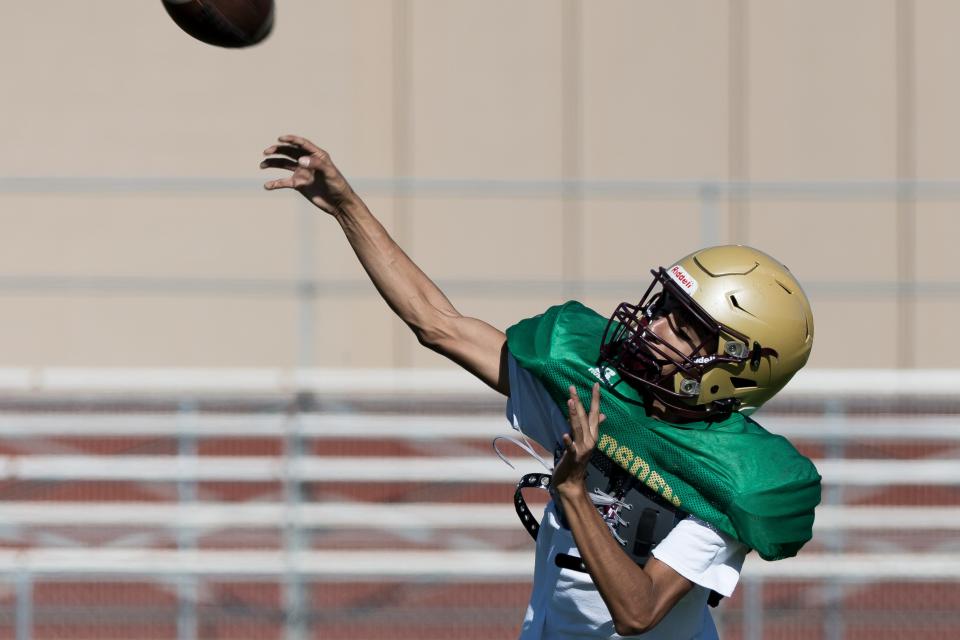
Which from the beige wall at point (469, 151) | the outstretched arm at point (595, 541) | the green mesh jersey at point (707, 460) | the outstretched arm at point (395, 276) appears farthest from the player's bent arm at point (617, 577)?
the beige wall at point (469, 151)

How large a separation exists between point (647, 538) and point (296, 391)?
3360 mm

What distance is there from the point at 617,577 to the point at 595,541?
0.20ft

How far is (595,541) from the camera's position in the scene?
1.85m

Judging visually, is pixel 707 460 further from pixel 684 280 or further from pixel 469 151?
pixel 469 151

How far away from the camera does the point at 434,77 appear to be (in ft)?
32.2

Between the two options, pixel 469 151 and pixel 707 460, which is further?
pixel 469 151

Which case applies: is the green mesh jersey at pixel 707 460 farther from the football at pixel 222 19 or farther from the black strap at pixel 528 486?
the football at pixel 222 19

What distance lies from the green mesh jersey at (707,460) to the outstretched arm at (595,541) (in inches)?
6.8

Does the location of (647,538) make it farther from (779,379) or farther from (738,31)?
(738,31)

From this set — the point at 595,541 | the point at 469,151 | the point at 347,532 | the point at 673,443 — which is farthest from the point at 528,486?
the point at 469,151

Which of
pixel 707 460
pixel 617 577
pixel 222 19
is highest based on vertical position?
pixel 222 19

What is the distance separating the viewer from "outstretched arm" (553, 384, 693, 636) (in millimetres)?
1823

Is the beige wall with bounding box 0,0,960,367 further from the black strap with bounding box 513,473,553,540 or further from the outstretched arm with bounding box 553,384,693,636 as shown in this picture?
the outstretched arm with bounding box 553,384,693,636

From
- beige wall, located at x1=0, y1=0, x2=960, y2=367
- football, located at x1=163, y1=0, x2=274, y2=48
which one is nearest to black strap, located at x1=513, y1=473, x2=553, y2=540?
football, located at x1=163, y1=0, x2=274, y2=48
